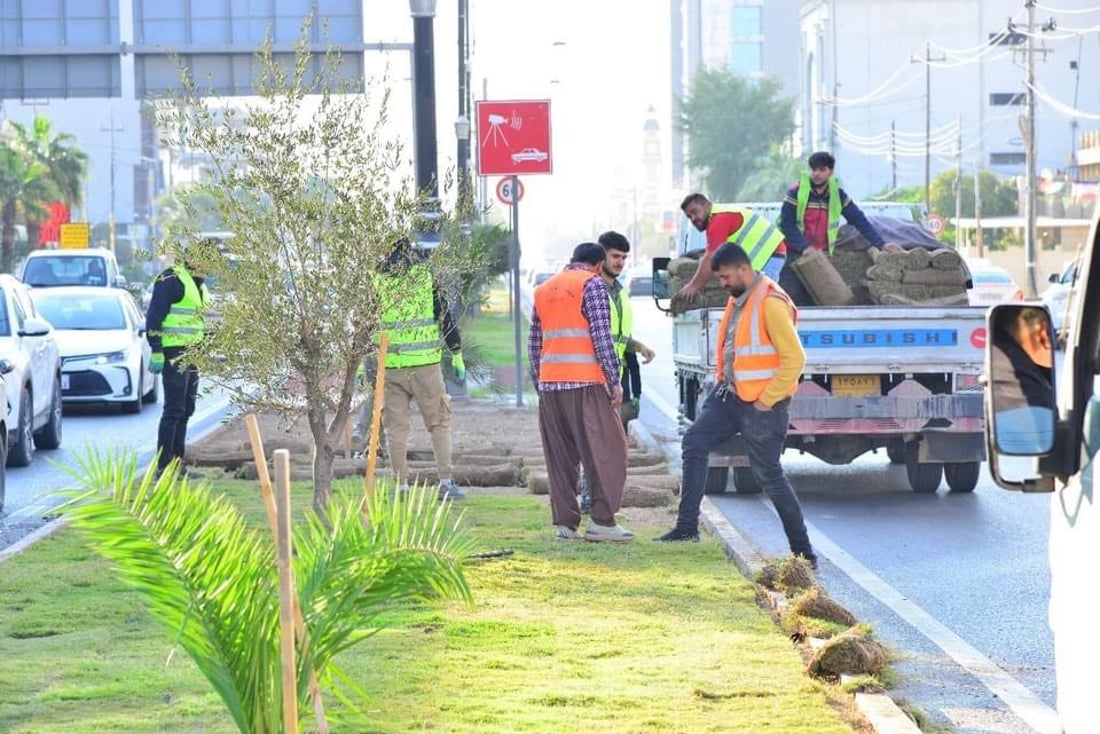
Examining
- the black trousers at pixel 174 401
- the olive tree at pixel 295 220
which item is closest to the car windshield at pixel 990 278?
the black trousers at pixel 174 401

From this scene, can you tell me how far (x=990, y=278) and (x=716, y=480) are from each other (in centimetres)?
2503

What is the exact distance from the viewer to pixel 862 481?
1594 cm

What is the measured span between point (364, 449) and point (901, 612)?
7529 mm

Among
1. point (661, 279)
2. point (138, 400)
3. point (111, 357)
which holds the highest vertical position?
point (661, 279)

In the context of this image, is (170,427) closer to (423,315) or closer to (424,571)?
(423,315)

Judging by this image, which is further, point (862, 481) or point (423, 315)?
point (862, 481)

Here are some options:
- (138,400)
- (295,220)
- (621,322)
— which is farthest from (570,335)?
(138,400)

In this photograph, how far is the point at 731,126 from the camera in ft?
358

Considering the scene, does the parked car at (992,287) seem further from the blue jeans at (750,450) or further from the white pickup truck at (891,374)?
the blue jeans at (750,450)

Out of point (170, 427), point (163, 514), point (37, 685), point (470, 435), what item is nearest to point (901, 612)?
point (37, 685)

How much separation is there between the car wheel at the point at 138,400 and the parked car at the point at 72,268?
10757mm

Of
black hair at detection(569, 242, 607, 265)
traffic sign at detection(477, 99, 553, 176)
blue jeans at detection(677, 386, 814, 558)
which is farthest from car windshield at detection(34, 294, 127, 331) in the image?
blue jeans at detection(677, 386, 814, 558)

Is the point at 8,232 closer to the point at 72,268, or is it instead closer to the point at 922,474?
the point at 72,268

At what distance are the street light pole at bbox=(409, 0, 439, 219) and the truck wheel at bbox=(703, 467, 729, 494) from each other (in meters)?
4.87
